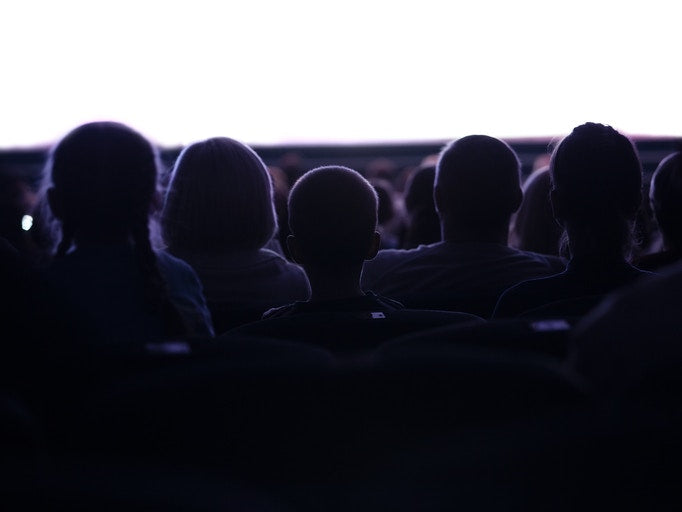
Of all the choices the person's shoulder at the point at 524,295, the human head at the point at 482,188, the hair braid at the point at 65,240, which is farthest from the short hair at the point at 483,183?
the hair braid at the point at 65,240

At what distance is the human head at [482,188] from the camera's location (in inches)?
110

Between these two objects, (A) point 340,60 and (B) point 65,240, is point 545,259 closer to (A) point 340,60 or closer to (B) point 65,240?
(B) point 65,240

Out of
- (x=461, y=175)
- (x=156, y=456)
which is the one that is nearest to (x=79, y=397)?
(x=156, y=456)

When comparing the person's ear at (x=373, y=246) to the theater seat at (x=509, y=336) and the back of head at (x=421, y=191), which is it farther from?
the back of head at (x=421, y=191)

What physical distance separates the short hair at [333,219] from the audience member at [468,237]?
52 cm

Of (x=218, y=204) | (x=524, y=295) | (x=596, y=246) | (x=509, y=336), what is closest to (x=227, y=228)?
(x=218, y=204)

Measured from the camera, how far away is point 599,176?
2.23 meters

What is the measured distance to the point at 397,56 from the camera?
8.16m

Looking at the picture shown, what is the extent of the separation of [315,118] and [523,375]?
8.00 m

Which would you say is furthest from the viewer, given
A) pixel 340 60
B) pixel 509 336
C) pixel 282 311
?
pixel 340 60

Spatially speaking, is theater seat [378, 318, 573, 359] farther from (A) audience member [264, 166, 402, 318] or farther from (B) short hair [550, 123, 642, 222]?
(B) short hair [550, 123, 642, 222]

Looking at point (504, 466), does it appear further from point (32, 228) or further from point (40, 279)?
point (32, 228)

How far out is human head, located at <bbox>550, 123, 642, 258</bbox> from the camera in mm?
2209

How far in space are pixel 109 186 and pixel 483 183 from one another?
1259mm
